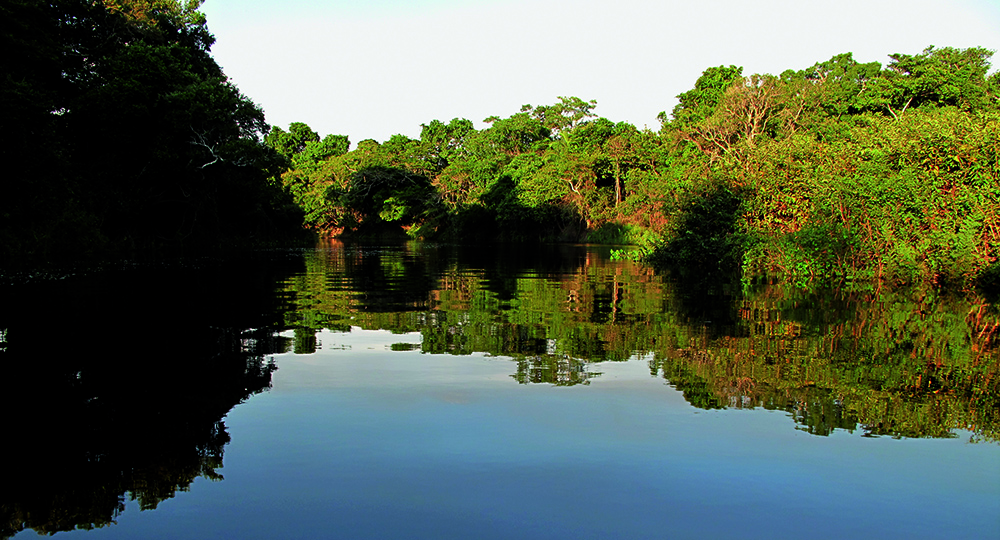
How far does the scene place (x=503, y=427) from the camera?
Answer: 545 centimetres

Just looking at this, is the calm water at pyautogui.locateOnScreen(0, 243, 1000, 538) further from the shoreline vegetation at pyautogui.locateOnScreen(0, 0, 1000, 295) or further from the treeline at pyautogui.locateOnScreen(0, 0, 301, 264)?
the treeline at pyautogui.locateOnScreen(0, 0, 301, 264)

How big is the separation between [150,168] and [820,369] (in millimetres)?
33377

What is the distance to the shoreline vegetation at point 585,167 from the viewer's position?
51.7 feet

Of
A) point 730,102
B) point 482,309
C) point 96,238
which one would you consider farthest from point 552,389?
point 730,102

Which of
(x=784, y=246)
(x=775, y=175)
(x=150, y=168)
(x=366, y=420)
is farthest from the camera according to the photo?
(x=150, y=168)

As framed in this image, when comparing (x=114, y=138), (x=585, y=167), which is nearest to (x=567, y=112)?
(x=585, y=167)

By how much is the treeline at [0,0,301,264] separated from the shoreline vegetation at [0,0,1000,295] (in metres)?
0.10

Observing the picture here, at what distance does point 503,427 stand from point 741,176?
17.9 m

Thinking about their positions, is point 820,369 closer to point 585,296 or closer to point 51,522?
point 51,522

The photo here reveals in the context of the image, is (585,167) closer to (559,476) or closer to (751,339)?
(751,339)

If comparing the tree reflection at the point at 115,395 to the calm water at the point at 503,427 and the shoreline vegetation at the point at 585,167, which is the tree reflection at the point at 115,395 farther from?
the shoreline vegetation at the point at 585,167

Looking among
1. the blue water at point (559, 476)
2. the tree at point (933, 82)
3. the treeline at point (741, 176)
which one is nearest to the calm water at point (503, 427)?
the blue water at point (559, 476)

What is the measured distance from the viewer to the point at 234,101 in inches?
1375

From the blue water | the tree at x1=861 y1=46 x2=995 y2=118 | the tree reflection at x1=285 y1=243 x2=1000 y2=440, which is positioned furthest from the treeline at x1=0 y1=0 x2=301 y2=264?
the tree at x1=861 y1=46 x2=995 y2=118
